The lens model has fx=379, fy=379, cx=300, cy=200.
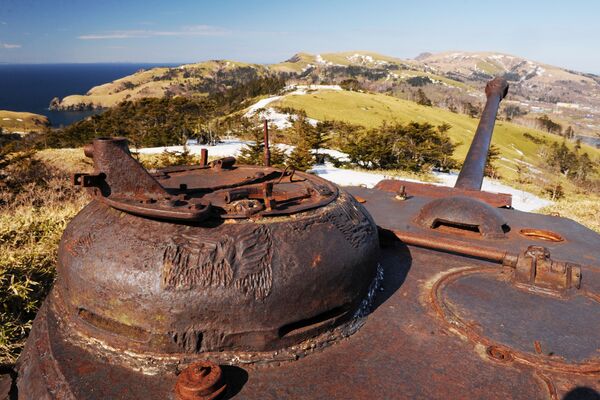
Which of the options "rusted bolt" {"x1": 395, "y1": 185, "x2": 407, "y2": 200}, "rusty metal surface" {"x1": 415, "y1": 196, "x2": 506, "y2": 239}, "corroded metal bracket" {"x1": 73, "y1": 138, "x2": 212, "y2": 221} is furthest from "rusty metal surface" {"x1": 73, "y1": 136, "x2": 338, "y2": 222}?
"rusted bolt" {"x1": 395, "y1": 185, "x2": 407, "y2": 200}

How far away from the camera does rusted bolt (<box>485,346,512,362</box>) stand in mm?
2492

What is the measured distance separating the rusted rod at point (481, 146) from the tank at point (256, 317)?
3450mm

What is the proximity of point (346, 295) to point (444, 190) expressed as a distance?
4.20 metres

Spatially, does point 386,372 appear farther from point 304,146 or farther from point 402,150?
point 402,150

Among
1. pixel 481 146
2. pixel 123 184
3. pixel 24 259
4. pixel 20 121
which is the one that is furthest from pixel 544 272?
pixel 20 121

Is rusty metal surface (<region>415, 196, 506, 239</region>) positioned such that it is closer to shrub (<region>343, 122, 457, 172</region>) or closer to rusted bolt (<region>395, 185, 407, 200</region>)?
rusted bolt (<region>395, 185, 407, 200</region>)

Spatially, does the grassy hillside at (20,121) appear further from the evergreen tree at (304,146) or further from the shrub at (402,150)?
the shrub at (402,150)

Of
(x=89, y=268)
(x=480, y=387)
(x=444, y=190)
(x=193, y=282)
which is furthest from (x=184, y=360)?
(x=444, y=190)

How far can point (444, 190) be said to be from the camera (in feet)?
20.6

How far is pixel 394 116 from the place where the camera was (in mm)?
56844

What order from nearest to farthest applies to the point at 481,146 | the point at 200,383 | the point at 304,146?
the point at 200,383 < the point at 481,146 < the point at 304,146

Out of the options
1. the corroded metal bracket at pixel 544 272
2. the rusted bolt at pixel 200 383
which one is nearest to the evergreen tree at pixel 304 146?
the corroded metal bracket at pixel 544 272

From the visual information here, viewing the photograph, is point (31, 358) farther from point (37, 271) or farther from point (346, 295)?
point (37, 271)

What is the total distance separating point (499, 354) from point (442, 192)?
398cm
